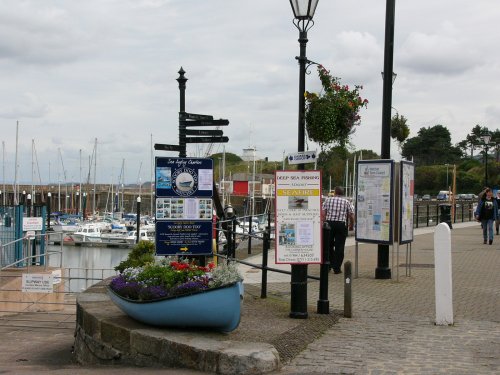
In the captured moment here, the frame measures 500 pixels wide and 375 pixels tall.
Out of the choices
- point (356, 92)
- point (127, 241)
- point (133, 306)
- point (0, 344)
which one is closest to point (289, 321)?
point (133, 306)

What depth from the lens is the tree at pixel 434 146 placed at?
12169cm

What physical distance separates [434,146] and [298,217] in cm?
11797

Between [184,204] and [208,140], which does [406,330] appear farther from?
[208,140]

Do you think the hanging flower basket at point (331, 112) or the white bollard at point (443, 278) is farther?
the hanging flower basket at point (331, 112)

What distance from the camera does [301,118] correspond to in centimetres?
938

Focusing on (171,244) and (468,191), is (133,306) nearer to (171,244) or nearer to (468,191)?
(171,244)

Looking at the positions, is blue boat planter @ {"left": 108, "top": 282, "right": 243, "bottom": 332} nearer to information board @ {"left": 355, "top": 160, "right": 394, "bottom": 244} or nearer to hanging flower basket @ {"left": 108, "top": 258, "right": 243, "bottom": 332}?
hanging flower basket @ {"left": 108, "top": 258, "right": 243, "bottom": 332}

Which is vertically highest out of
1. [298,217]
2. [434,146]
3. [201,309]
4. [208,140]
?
[434,146]

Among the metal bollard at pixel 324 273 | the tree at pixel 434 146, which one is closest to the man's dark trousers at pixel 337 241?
the metal bollard at pixel 324 273

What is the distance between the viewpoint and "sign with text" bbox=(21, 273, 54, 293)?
481 inches

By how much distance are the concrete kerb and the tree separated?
116 metres

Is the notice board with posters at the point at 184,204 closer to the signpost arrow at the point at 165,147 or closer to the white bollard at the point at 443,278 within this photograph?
the signpost arrow at the point at 165,147

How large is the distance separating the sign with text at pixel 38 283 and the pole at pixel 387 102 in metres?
6.02

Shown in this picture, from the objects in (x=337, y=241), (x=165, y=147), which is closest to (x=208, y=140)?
(x=165, y=147)
